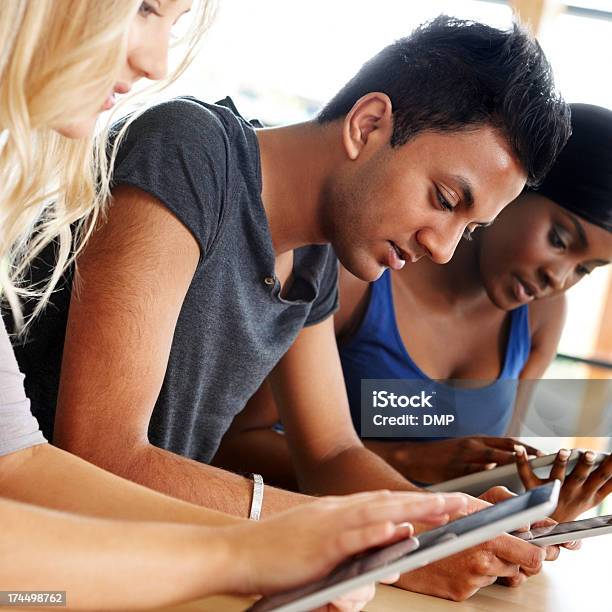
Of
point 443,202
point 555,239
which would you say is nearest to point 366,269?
point 443,202

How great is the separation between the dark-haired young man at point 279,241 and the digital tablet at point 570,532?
3 centimetres

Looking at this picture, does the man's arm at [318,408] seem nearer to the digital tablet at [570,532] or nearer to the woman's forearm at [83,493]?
the digital tablet at [570,532]

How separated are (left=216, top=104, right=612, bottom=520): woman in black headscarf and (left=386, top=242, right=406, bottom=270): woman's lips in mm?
366

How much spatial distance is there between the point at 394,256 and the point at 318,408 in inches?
12.7

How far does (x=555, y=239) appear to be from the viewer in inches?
70.0

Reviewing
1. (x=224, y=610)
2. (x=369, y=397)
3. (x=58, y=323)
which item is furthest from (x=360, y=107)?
(x=224, y=610)

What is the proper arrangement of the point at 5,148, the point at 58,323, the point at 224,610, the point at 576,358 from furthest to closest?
the point at 576,358
the point at 58,323
the point at 5,148
the point at 224,610

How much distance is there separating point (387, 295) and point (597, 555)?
72 centimetres

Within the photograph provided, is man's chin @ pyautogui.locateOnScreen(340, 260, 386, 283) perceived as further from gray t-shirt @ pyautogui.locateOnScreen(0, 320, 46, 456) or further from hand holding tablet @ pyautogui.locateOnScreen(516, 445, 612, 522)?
gray t-shirt @ pyautogui.locateOnScreen(0, 320, 46, 456)

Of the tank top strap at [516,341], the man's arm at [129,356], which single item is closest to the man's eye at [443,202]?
the man's arm at [129,356]

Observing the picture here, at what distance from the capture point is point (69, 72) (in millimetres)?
889

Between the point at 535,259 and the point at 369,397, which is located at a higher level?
the point at 535,259

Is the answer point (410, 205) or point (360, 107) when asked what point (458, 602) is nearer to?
point (410, 205)

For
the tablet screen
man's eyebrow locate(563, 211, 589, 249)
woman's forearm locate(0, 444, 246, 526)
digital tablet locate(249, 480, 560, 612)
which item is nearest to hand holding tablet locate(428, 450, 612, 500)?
the tablet screen
